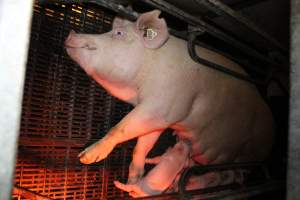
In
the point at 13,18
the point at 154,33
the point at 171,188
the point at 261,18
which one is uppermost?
the point at 261,18

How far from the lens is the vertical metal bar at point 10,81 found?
711 millimetres

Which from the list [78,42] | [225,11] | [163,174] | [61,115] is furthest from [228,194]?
[78,42]

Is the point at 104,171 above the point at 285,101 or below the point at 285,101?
below

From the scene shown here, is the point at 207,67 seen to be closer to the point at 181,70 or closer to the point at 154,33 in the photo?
the point at 181,70

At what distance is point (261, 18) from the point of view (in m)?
3.30

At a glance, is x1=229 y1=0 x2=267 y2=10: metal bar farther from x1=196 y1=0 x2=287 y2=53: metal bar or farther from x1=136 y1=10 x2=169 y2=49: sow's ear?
x1=136 y1=10 x2=169 y2=49: sow's ear

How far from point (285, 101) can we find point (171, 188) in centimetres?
229

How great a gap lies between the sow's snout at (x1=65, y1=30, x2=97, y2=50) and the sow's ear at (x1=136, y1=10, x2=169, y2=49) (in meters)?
0.35

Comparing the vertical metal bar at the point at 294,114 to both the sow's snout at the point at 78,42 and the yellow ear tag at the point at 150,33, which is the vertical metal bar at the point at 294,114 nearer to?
the yellow ear tag at the point at 150,33

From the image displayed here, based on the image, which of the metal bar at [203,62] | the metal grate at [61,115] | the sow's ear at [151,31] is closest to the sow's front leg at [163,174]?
the metal grate at [61,115]

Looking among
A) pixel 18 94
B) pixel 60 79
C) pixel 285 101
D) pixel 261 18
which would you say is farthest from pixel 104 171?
pixel 285 101

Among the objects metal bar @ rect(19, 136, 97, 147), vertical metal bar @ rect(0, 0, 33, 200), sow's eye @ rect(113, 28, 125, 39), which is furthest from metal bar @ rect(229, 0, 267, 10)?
vertical metal bar @ rect(0, 0, 33, 200)

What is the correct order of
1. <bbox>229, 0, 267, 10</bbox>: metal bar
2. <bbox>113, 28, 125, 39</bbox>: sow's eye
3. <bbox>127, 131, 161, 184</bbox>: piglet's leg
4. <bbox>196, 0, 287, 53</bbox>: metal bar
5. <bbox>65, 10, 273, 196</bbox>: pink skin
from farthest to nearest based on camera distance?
<bbox>229, 0, 267, 10</bbox>: metal bar, <bbox>127, 131, 161, 184</bbox>: piglet's leg, <bbox>113, 28, 125, 39</bbox>: sow's eye, <bbox>65, 10, 273, 196</bbox>: pink skin, <bbox>196, 0, 287, 53</bbox>: metal bar

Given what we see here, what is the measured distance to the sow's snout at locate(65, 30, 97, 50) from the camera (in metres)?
2.16
